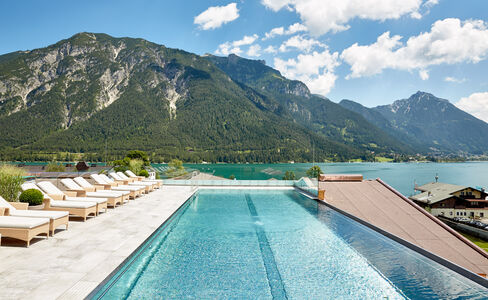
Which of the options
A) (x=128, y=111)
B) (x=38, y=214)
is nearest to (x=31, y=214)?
(x=38, y=214)

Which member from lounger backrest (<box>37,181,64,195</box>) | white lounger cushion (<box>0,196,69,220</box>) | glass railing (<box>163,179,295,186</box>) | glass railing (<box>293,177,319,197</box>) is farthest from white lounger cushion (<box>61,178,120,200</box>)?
glass railing (<box>293,177,319,197</box>)

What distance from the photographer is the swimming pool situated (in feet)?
12.1

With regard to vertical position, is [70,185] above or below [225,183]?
above

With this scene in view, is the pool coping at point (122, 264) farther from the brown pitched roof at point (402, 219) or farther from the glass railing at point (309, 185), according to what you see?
the glass railing at point (309, 185)

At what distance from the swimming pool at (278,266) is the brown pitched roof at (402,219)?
1.49 meters

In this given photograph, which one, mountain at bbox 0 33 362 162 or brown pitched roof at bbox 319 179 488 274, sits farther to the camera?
mountain at bbox 0 33 362 162

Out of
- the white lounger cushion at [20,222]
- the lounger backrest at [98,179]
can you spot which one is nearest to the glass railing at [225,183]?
the lounger backrest at [98,179]

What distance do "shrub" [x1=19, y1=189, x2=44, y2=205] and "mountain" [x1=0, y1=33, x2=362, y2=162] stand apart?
8486 cm

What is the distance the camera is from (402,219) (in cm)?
909

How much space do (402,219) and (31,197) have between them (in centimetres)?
1059

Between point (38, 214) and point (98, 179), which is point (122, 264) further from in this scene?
point (98, 179)

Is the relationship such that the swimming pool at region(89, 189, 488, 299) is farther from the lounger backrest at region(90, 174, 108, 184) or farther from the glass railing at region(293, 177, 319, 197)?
the lounger backrest at region(90, 174, 108, 184)

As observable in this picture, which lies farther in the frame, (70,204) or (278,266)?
(70,204)

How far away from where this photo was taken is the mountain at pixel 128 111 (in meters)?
98.4
